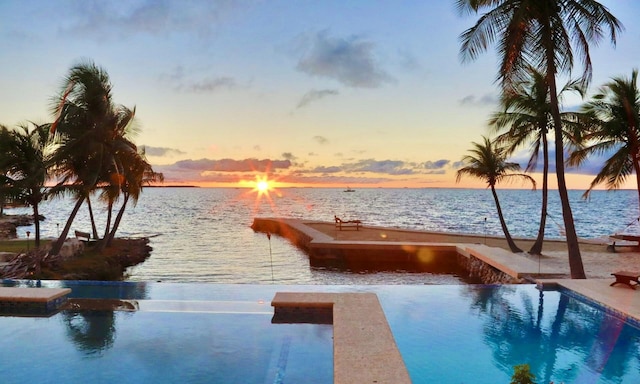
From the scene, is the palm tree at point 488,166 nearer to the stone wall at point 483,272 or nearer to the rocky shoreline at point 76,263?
the stone wall at point 483,272

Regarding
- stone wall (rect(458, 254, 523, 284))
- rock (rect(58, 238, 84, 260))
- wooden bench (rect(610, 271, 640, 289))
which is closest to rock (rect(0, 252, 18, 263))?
rock (rect(58, 238, 84, 260))

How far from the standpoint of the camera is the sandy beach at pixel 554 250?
15719 millimetres

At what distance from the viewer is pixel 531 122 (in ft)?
58.5

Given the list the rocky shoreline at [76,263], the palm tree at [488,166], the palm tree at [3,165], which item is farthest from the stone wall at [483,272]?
the palm tree at [3,165]

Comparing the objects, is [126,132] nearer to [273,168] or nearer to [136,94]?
[136,94]

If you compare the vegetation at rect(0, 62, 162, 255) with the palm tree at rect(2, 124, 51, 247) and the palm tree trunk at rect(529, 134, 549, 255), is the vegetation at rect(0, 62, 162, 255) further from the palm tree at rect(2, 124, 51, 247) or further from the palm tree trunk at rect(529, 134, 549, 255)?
the palm tree trunk at rect(529, 134, 549, 255)

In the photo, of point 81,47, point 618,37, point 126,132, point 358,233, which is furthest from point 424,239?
point 81,47

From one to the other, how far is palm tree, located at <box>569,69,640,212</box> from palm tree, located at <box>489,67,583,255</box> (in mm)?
1221

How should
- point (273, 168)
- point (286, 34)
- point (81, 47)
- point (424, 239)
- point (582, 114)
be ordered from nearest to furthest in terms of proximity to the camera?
point (582, 114)
point (286, 34)
point (81, 47)
point (424, 239)
point (273, 168)

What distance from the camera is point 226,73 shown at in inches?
876

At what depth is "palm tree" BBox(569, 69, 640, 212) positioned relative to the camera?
14617mm

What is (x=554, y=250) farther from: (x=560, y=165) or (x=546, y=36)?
(x=546, y=36)

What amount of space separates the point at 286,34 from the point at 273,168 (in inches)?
2191

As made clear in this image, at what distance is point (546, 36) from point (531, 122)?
6051mm
